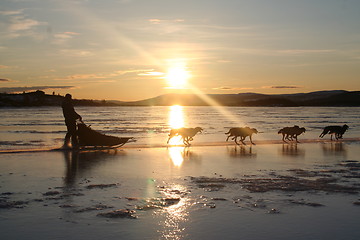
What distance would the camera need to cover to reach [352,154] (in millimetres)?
15891

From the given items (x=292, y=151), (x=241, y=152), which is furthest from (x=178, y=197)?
(x=292, y=151)

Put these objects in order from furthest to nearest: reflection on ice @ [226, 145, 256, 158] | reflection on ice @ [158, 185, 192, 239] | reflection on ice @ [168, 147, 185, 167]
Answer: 1. reflection on ice @ [226, 145, 256, 158]
2. reflection on ice @ [168, 147, 185, 167]
3. reflection on ice @ [158, 185, 192, 239]

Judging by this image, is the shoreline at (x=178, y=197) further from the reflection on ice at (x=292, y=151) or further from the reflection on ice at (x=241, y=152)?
the reflection on ice at (x=292, y=151)

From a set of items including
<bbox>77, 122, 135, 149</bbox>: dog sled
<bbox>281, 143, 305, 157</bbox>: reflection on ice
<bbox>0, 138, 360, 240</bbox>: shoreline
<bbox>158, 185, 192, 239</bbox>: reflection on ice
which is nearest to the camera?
<bbox>158, 185, 192, 239</bbox>: reflection on ice

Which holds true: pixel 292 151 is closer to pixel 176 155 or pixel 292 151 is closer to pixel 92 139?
pixel 176 155

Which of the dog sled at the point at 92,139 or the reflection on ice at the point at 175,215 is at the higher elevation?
the dog sled at the point at 92,139

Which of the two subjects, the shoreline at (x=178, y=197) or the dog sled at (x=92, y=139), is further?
the dog sled at (x=92, y=139)

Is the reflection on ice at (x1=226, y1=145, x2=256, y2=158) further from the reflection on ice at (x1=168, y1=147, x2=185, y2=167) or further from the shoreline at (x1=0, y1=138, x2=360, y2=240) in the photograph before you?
the reflection on ice at (x1=168, y1=147, x2=185, y2=167)

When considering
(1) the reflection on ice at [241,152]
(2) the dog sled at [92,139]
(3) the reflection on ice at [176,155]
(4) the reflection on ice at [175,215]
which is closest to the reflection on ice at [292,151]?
(1) the reflection on ice at [241,152]

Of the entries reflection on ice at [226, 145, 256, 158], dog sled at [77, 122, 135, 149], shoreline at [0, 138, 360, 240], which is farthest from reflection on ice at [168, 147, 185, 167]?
dog sled at [77, 122, 135, 149]

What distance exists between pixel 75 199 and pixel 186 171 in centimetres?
424

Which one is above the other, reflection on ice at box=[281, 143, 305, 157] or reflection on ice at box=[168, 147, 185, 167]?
reflection on ice at box=[281, 143, 305, 157]

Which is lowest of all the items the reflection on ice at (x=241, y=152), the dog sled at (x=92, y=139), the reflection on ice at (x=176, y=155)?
the reflection on ice at (x=176, y=155)

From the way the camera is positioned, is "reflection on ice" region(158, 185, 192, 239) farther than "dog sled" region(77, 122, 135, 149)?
No
